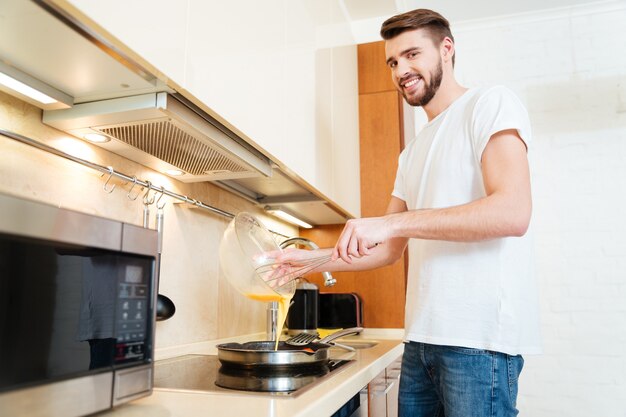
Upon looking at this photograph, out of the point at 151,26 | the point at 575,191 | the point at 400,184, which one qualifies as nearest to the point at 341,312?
the point at 400,184

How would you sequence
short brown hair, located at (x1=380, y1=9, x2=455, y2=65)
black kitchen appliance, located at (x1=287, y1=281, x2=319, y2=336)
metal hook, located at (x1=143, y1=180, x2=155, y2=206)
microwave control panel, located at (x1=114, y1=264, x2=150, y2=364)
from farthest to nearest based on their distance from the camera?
black kitchen appliance, located at (x1=287, y1=281, x2=319, y2=336) → short brown hair, located at (x1=380, y1=9, x2=455, y2=65) → metal hook, located at (x1=143, y1=180, x2=155, y2=206) → microwave control panel, located at (x1=114, y1=264, x2=150, y2=364)

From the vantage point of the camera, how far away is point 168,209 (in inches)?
56.2

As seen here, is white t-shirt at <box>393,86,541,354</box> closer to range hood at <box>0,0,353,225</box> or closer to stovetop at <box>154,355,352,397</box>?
stovetop at <box>154,355,352,397</box>

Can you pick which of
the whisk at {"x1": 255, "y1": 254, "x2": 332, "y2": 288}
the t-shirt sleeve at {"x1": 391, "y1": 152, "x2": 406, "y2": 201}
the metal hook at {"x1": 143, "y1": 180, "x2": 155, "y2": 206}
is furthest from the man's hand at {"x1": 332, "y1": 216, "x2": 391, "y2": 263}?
the metal hook at {"x1": 143, "y1": 180, "x2": 155, "y2": 206}

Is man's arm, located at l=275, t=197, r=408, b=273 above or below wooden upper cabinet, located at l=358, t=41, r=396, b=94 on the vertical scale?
below

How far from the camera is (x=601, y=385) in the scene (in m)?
2.65

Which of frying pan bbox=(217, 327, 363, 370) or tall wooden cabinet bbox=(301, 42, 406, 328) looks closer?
frying pan bbox=(217, 327, 363, 370)

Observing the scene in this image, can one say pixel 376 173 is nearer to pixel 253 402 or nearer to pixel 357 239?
pixel 357 239

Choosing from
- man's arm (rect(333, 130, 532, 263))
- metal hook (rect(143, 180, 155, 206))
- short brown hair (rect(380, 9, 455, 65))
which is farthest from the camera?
short brown hair (rect(380, 9, 455, 65))

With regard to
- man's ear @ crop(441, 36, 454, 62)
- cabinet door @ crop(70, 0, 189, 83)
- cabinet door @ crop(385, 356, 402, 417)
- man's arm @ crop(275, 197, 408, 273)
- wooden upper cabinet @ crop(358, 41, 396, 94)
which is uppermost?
wooden upper cabinet @ crop(358, 41, 396, 94)

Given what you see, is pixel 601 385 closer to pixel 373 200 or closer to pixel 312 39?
pixel 373 200

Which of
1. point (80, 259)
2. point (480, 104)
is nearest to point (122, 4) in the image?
point (80, 259)

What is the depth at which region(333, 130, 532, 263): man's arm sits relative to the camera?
1.00 meters

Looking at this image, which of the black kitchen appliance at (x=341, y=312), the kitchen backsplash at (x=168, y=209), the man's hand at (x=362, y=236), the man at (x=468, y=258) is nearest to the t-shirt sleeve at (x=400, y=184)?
the man at (x=468, y=258)
